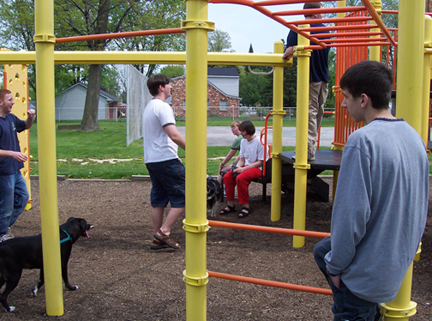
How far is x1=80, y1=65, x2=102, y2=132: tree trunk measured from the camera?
80.8ft

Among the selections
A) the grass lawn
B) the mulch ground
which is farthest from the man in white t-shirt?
the grass lawn

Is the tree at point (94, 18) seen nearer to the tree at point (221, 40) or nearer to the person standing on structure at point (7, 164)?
the person standing on structure at point (7, 164)

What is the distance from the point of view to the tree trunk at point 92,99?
80.8 ft

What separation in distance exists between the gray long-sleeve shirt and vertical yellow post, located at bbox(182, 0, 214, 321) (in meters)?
0.79

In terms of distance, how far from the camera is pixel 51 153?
2.83 metres

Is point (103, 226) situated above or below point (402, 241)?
below

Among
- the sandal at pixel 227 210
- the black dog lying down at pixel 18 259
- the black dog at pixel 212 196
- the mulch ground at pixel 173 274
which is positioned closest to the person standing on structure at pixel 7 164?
the mulch ground at pixel 173 274

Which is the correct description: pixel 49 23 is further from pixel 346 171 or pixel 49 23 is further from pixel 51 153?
pixel 346 171

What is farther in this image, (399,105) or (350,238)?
(399,105)

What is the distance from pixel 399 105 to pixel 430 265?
279 cm

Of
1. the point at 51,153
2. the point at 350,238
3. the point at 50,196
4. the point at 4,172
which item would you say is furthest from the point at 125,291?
the point at 350,238

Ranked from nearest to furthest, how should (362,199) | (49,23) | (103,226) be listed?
(362,199)
(49,23)
(103,226)

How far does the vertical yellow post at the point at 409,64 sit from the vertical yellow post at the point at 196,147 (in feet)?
3.07

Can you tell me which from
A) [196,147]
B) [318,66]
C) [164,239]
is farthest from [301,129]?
[196,147]
